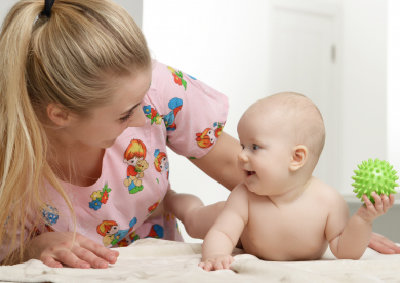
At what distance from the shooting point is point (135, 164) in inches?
54.7

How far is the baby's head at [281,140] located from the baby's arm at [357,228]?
0.39 ft

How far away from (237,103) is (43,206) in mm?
2835

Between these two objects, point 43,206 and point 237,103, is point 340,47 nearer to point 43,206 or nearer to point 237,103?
point 237,103

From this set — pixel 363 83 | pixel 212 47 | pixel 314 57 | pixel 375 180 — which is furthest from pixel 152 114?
pixel 314 57

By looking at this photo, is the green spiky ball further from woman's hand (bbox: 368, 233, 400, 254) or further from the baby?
woman's hand (bbox: 368, 233, 400, 254)

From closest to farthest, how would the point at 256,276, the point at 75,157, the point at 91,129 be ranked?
the point at 256,276
the point at 91,129
the point at 75,157

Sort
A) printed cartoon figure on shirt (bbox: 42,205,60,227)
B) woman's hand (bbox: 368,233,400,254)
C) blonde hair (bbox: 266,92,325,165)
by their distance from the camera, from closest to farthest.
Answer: blonde hair (bbox: 266,92,325,165)
woman's hand (bbox: 368,233,400,254)
printed cartoon figure on shirt (bbox: 42,205,60,227)

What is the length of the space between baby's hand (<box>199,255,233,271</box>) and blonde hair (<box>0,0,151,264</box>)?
0.38m

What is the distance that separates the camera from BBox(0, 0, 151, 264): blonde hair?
1074 mm

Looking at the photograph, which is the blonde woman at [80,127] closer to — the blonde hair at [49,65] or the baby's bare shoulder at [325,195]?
the blonde hair at [49,65]

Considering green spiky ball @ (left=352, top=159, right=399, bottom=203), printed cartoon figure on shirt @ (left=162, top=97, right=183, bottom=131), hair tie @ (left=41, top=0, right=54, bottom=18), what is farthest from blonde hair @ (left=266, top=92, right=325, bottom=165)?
hair tie @ (left=41, top=0, right=54, bottom=18)

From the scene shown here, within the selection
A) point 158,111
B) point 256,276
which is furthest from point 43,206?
point 256,276

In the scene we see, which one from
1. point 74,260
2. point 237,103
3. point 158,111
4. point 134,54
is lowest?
point 237,103

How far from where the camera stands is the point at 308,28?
4.71 metres
